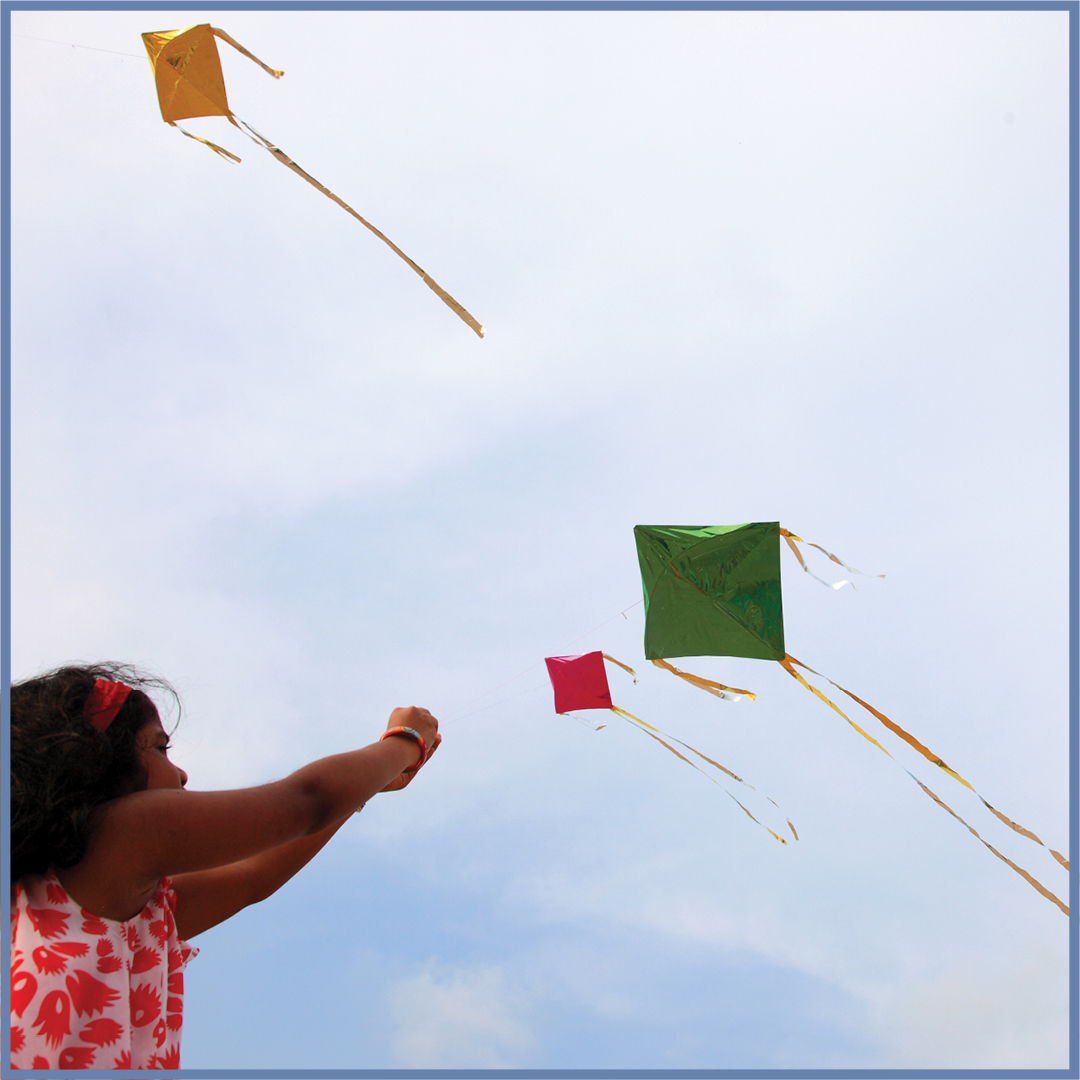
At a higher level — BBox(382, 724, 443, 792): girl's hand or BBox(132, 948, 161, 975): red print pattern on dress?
BBox(382, 724, 443, 792): girl's hand

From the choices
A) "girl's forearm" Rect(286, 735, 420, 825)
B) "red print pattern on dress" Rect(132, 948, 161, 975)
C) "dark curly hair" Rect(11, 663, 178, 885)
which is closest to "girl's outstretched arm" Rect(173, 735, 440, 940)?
"girl's forearm" Rect(286, 735, 420, 825)

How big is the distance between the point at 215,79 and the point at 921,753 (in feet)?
11.7

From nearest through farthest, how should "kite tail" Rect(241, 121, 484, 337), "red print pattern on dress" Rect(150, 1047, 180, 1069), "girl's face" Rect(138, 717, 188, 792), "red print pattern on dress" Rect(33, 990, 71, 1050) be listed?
"red print pattern on dress" Rect(33, 990, 71, 1050) < "red print pattern on dress" Rect(150, 1047, 180, 1069) < "girl's face" Rect(138, 717, 188, 792) < "kite tail" Rect(241, 121, 484, 337)

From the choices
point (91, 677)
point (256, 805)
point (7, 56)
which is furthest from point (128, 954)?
point (7, 56)

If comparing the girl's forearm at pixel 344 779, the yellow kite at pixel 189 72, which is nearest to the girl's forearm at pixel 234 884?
the girl's forearm at pixel 344 779

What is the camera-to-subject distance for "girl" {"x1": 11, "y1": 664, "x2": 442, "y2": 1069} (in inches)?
46.6

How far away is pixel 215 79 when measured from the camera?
10.1 feet

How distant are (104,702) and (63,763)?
0.49 feet

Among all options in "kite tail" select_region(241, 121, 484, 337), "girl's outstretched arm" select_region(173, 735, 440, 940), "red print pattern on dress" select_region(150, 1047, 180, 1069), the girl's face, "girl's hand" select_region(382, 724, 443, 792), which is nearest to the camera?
"red print pattern on dress" select_region(150, 1047, 180, 1069)

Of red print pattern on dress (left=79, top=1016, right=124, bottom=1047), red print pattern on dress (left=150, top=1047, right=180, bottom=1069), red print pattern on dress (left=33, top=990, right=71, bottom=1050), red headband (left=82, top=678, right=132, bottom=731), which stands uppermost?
red headband (left=82, top=678, right=132, bottom=731)

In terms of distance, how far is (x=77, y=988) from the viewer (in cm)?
119

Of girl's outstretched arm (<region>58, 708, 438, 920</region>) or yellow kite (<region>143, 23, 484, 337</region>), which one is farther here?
yellow kite (<region>143, 23, 484, 337</region>)

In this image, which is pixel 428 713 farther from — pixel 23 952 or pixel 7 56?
pixel 7 56

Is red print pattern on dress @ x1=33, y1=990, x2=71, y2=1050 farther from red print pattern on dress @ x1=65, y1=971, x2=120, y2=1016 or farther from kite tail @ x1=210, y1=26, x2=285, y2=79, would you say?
kite tail @ x1=210, y1=26, x2=285, y2=79
